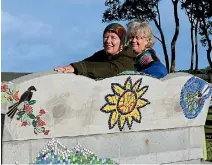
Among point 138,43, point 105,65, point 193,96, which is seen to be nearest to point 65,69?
point 105,65

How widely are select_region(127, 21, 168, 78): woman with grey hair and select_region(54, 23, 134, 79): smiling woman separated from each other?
270 millimetres

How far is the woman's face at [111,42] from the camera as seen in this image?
3.98m

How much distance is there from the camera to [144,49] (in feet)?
14.6

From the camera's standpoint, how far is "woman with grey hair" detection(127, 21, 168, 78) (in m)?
4.32

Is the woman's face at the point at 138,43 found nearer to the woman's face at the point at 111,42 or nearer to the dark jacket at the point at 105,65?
the dark jacket at the point at 105,65

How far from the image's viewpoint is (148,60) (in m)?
4.42

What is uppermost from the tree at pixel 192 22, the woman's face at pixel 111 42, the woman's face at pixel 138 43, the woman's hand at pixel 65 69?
the tree at pixel 192 22

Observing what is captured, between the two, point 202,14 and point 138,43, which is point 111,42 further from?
point 202,14

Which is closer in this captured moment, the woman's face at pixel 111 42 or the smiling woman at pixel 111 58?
the smiling woman at pixel 111 58

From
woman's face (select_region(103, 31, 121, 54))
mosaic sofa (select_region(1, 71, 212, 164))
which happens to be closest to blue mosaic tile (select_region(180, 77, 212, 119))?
mosaic sofa (select_region(1, 71, 212, 164))

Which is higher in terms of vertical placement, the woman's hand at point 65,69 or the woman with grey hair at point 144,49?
the woman with grey hair at point 144,49

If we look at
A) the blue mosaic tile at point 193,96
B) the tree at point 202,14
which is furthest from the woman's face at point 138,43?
the tree at point 202,14

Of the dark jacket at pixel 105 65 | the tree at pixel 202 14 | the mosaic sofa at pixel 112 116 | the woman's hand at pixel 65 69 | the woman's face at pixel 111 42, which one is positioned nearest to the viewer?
the mosaic sofa at pixel 112 116

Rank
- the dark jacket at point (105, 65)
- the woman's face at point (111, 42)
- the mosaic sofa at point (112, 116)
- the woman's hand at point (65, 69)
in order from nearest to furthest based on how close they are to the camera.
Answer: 1. the mosaic sofa at point (112, 116)
2. the woman's hand at point (65, 69)
3. the dark jacket at point (105, 65)
4. the woman's face at point (111, 42)
